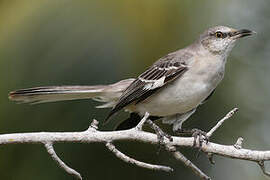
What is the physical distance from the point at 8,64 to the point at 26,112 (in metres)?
0.63

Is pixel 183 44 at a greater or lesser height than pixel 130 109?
greater

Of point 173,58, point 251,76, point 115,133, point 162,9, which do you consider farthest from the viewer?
point 251,76

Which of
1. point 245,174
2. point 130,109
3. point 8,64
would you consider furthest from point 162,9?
point 245,174

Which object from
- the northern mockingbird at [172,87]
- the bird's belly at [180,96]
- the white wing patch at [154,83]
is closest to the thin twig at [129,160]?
the northern mockingbird at [172,87]

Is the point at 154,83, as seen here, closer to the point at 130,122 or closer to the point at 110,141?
the point at 130,122

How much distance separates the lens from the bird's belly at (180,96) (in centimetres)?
540

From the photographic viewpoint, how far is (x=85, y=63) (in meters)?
6.21

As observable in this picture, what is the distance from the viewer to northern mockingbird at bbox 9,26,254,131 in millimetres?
5414

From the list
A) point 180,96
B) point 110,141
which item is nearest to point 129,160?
point 110,141

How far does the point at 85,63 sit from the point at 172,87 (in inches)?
49.8

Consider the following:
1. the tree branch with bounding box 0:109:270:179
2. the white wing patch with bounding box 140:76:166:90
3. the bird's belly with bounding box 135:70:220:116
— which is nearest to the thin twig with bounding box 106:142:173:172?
the tree branch with bounding box 0:109:270:179

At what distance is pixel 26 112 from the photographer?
6090 millimetres

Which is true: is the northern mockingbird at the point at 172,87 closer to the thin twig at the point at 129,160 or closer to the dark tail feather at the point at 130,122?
the dark tail feather at the point at 130,122

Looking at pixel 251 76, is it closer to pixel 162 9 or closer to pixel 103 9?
pixel 162 9
